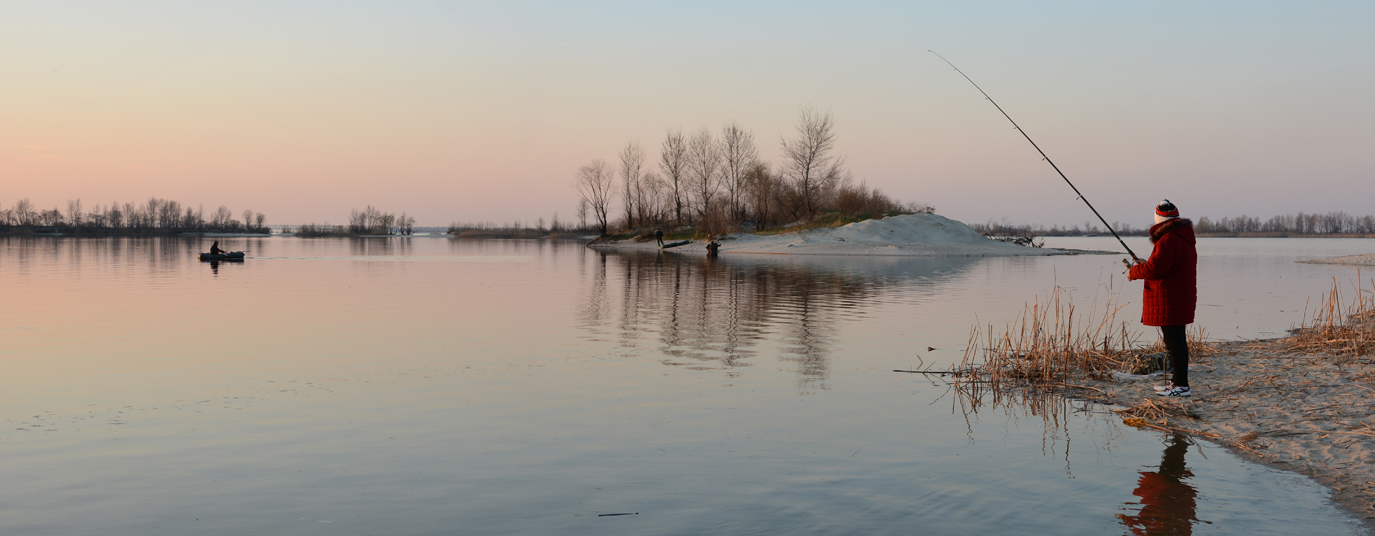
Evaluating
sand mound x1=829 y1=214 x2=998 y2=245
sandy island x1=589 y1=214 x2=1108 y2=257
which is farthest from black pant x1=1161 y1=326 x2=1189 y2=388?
sand mound x1=829 y1=214 x2=998 y2=245

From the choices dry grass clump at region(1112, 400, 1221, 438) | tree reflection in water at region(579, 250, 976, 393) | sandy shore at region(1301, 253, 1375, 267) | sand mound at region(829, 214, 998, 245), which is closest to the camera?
dry grass clump at region(1112, 400, 1221, 438)

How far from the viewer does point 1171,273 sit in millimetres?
8203

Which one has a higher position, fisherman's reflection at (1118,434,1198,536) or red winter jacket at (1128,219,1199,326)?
red winter jacket at (1128,219,1199,326)

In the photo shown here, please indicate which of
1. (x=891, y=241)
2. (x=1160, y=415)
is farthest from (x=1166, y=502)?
(x=891, y=241)

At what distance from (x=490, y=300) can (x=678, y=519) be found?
15977 millimetres

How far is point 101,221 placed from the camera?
480ft

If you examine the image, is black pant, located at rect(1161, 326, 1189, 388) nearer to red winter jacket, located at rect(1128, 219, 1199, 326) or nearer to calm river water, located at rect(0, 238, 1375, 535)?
red winter jacket, located at rect(1128, 219, 1199, 326)

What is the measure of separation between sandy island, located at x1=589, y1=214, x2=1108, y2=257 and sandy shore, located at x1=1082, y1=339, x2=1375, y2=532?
45281mm

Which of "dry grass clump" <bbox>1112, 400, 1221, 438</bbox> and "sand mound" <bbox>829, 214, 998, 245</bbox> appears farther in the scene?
"sand mound" <bbox>829, 214, 998, 245</bbox>

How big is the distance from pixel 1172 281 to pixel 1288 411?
1478 millimetres

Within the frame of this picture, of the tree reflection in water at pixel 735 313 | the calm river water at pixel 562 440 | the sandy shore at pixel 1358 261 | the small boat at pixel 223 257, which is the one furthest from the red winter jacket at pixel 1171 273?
the small boat at pixel 223 257

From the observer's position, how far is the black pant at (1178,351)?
326 inches

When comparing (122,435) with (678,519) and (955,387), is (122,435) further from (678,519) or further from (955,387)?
(955,387)

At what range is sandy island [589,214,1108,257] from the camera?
190ft
